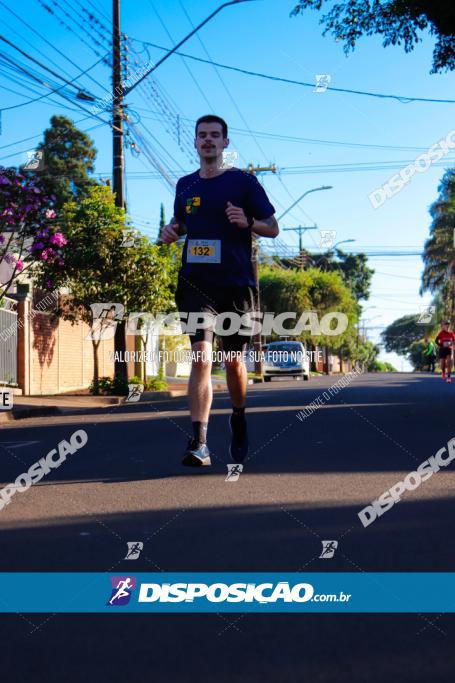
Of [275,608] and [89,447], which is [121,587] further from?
[89,447]

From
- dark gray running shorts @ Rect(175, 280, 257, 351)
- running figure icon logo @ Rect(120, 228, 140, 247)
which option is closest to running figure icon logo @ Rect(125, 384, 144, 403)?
running figure icon logo @ Rect(120, 228, 140, 247)

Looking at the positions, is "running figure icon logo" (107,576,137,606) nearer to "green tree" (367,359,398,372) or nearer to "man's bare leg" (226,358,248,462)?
"man's bare leg" (226,358,248,462)

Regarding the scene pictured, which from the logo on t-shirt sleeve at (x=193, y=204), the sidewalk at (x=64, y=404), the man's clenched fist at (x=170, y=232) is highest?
the logo on t-shirt sleeve at (x=193, y=204)

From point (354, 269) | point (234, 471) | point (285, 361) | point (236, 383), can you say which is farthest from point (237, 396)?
point (354, 269)

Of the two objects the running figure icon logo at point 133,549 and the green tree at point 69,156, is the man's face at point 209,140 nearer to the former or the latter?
the running figure icon logo at point 133,549

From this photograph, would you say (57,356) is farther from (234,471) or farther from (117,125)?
(234,471)

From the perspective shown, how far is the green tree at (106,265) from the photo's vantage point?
65.0 ft

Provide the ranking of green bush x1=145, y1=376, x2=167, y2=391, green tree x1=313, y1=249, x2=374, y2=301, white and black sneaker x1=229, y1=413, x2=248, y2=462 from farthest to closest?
green tree x1=313, y1=249, x2=374, y2=301
green bush x1=145, y1=376, x2=167, y2=391
white and black sneaker x1=229, y1=413, x2=248, y2=462

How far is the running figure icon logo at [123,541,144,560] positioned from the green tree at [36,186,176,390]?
16130 mm

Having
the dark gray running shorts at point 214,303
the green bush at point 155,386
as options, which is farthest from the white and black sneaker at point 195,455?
the green bush at point 155,386

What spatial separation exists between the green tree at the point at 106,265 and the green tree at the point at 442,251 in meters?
37.3

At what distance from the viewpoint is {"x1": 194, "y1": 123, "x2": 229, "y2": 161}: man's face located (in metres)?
5.96

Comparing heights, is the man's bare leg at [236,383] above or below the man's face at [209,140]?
below

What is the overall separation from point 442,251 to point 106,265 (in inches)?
1706
